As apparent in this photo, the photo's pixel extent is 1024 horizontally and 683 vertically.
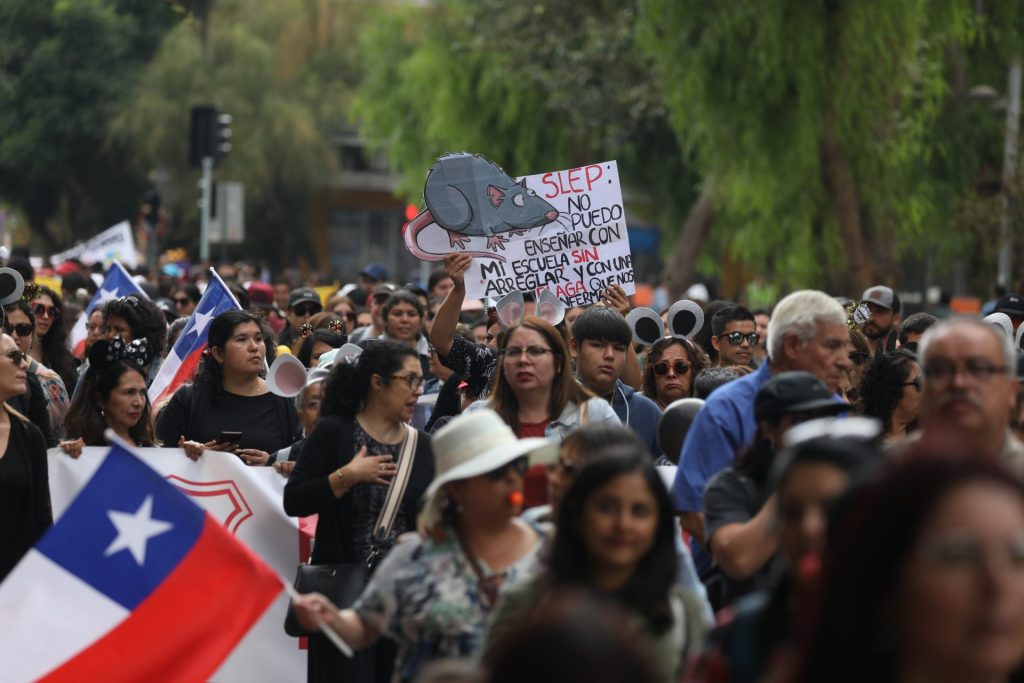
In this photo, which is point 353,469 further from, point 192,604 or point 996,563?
point 996,563

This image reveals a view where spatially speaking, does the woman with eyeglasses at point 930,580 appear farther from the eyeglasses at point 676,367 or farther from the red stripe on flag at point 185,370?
the red stripe on flag at point 185,370

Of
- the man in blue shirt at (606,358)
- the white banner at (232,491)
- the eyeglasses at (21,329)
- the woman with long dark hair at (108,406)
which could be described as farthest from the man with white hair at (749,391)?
the eyeglasses at (21,329)

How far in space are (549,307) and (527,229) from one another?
17.4 inches

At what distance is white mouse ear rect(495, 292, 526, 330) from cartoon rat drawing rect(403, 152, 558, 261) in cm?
23

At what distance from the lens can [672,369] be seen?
29.1ft

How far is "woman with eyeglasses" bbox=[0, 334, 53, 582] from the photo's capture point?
287 inches

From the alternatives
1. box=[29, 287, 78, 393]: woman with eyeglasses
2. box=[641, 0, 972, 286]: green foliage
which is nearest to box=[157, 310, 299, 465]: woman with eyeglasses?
box=[29, 287, 78, 393]: woman with eyeglasses

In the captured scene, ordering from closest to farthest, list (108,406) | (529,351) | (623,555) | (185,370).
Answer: (623,555), (529,351), (108,406), (185,370)

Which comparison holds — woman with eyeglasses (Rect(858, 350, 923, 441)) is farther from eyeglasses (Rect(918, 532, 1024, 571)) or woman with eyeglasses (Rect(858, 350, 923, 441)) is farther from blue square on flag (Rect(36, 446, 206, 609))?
eyeglasses (Rect(918, 532, 1024, 571))

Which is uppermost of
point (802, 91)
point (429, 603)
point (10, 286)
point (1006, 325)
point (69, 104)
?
point (69, 104)

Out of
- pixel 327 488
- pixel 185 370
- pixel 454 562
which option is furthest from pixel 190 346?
pixel 454 562

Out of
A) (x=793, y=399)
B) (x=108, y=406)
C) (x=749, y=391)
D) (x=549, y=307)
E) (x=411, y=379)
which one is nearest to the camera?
(x=793, y=399)

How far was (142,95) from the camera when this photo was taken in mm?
47906

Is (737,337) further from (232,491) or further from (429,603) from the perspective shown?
(429,603)
